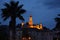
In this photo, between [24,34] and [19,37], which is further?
[19,37]

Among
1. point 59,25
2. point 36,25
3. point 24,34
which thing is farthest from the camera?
point 36,25

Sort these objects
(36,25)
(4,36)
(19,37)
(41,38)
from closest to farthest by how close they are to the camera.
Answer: (4,36) < (19,37) < (41,38) < (36,25)

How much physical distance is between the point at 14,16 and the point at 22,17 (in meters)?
2.15

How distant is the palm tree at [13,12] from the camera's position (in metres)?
53.2

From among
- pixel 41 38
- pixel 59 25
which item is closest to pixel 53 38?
pixel 41 38

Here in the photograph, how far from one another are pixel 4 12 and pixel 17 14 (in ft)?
7.69

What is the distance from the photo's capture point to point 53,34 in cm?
11412

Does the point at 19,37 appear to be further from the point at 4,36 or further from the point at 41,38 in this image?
the point at 4,36

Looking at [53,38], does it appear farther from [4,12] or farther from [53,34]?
[4,12]

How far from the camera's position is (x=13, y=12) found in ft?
176

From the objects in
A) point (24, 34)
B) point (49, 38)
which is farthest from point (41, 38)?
point (24, 34)

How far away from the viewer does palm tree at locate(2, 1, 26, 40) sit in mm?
53188

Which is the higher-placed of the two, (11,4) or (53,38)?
(11,4)

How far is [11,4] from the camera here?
5475 centimetres
